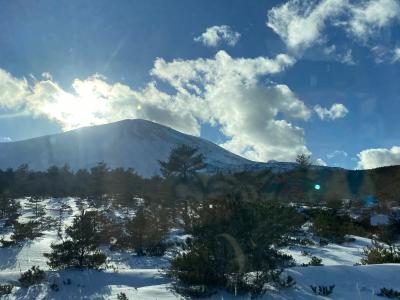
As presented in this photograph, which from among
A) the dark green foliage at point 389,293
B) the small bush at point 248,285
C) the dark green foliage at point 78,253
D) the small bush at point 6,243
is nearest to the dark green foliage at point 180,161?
the small bush at point 6,243

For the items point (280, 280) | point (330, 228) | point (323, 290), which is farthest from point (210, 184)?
point (323, 290)

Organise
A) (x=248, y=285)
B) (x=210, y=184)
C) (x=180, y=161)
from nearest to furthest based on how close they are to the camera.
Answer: (x=248, y=285) → (x=180, y=161) → (x=210, y=184)

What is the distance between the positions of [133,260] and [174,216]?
461 inches

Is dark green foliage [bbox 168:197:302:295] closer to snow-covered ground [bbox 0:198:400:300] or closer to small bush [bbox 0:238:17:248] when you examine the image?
snow-covered ground [bbox 0:198:400:300]

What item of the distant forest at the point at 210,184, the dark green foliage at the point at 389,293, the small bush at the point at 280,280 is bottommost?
the dark green foliage at the point at 389,293

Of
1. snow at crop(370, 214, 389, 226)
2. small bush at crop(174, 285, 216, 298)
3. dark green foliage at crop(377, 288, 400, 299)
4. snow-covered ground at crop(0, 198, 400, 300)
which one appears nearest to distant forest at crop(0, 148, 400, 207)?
snow at crop(370, 214, 389, 226)

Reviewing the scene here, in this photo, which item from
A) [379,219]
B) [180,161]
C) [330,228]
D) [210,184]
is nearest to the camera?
[330,228]

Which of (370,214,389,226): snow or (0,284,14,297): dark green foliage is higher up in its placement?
(370,214,389,226): snow

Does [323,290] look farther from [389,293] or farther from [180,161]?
[180,161]

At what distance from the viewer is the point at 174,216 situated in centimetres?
2691

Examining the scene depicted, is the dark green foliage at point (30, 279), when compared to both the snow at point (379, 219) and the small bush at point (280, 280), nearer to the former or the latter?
the small bush at point (280, 280)

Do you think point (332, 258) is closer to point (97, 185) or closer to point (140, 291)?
point (140, 291)

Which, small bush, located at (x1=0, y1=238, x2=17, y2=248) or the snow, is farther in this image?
the snow

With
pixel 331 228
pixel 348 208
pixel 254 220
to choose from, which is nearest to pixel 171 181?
pixel 348 208
